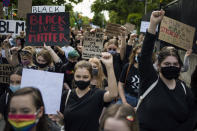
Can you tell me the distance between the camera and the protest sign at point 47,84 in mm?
4155

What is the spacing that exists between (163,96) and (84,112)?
0.91 metres

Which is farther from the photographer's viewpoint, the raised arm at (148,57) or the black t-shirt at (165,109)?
the raised arm at (148,57)

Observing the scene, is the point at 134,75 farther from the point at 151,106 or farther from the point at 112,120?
the point at 112,120

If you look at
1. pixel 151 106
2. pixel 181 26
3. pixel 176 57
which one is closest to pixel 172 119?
pixel 151 106

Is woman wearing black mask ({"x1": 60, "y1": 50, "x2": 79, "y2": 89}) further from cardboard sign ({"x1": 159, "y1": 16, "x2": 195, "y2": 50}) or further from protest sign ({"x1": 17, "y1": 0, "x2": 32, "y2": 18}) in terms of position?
protest sign ({"x1": 17, "y1": 0, "x2": 32, "y2": 18})

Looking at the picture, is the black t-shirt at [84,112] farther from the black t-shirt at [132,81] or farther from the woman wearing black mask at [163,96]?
the black t-shirt at [132,81]

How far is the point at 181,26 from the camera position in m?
6.25

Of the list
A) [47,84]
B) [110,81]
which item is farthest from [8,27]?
[110,81]

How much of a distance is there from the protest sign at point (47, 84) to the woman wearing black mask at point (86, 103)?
6.0 inches

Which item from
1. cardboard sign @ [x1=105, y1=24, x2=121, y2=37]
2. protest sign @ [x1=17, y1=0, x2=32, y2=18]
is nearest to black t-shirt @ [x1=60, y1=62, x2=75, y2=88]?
cardboard sign @ [x1=105, y1=24, x2=121, y2=37]

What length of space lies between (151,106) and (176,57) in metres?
0.65

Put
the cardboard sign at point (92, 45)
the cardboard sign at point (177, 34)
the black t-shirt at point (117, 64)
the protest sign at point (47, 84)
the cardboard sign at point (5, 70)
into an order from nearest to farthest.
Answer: the protest sign at point (47, 84) < the cardboard sign at point (5, 70) < the cardboard sign at point (177, 34) < the black t-shirt at point (117, 64) < the cardboard sign at point (92, 45)

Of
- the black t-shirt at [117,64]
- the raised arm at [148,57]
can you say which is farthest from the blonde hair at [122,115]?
the black t-shirt at [117,64]

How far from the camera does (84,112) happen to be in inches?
152
